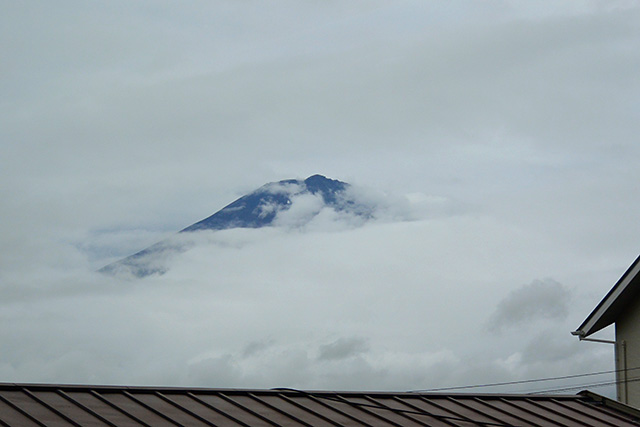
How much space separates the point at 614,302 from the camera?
93.1 feet

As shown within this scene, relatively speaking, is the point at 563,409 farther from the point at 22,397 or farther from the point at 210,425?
the point at 22,397

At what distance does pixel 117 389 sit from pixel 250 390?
3320 millimetres

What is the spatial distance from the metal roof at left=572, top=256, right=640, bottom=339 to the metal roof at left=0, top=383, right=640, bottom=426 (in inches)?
162

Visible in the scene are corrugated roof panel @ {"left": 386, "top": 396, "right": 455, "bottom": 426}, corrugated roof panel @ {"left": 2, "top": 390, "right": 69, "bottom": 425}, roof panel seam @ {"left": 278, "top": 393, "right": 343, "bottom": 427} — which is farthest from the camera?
corrugated roof panel @ {"left": 386, "top": 396, "right": 455, "bottom": 426}

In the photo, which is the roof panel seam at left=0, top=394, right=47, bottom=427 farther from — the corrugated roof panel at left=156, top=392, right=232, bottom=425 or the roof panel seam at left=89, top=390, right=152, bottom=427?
the corrugated roof panel at left=156, top=392, right=232, bottom=425

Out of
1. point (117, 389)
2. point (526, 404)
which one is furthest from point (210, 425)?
point (526, 404)

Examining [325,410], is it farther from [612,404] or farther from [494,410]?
[612,404]

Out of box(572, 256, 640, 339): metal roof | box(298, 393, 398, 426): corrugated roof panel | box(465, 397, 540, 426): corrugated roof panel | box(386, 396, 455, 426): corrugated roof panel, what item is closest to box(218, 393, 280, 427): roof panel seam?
box(298, 393, 398, 426): corrugated roof panel

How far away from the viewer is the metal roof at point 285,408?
16.9 metres

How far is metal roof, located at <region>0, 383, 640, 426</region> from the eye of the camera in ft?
55.4

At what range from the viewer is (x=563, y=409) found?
938 inches

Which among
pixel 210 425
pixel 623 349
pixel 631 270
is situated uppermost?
pixel 631 270

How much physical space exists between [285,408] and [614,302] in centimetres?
1326

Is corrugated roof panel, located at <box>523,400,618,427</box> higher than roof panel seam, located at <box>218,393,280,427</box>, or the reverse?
corrugated roof panel, located at <box>523,400,618,427</box>
